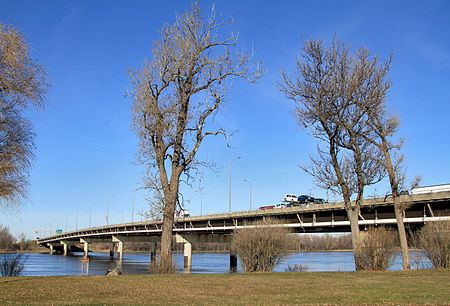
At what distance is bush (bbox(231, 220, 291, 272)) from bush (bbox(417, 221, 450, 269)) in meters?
8.75

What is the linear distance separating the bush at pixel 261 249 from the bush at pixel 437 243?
875 centimetres

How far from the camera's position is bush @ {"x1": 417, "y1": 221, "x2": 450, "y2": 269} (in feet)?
76.8

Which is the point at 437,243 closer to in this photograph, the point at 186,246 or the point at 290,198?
the point at 290,198

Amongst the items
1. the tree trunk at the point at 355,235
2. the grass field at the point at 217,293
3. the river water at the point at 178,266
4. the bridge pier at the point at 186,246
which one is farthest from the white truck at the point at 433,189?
the bridge pier at the point at 186,246

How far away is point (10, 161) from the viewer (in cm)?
1368

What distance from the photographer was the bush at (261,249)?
26.9 m

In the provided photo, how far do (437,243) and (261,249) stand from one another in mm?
10700

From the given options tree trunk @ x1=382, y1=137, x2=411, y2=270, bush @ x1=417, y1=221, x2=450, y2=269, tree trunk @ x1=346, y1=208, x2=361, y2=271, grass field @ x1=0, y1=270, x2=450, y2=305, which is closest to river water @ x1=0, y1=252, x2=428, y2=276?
tree trunk @ x1=382, y1=137, x2=411, y2=270

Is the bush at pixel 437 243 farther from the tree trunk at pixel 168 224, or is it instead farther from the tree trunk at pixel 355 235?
the tree trunk at pixel 168 224

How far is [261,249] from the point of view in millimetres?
26938

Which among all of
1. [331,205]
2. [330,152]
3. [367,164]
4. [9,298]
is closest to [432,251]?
[367,164]

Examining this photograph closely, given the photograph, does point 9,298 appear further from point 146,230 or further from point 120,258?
point 120,258

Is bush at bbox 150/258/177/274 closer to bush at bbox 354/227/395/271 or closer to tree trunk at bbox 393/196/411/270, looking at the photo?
bush at bbox 354/227/395/271

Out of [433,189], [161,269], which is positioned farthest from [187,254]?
[161,269]
